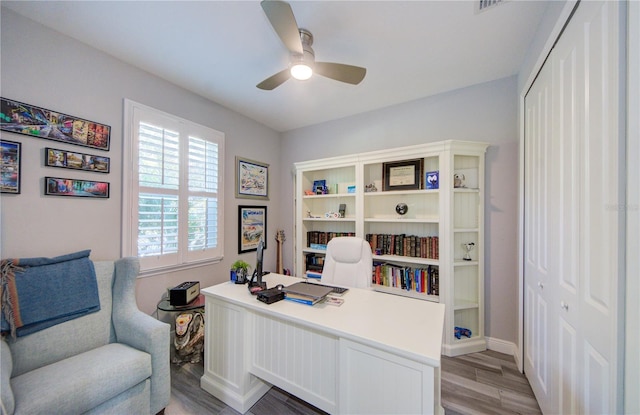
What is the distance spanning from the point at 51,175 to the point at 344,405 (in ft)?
8.16

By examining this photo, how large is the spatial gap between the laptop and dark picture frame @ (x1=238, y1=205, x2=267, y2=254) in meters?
1.53

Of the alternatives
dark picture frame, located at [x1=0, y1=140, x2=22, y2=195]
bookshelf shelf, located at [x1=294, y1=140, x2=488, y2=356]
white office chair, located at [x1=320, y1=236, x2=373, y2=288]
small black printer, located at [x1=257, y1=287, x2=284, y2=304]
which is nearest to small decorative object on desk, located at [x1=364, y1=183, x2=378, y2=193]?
bookshelf shelf, located at [x1=294, y1=140, x2=488, y2=356]

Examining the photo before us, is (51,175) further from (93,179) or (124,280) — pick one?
(124,280)

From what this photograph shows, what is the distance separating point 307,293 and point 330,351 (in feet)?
1.22

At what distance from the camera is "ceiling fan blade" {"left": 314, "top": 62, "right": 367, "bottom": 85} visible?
1663 mm

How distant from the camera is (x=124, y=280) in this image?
5.88ft

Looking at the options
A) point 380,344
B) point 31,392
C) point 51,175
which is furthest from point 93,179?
point 380,344

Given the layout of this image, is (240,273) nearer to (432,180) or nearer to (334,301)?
(334,301)

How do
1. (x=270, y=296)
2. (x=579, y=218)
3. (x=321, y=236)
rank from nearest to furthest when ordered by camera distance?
1. (x=579, y=218)
2. (x=270, y=296)
3. (x=321, y=236)

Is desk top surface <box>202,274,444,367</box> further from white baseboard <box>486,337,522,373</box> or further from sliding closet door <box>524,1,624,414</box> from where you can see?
white baseboard <box>486,337,522,373</box>

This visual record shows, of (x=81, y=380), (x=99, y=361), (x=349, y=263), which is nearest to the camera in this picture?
(x=81, y=380)

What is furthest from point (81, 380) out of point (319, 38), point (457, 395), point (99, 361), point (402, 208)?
point (402, 208)

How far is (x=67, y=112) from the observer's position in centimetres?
178

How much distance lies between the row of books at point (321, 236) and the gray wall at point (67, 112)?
1559 millimetres
